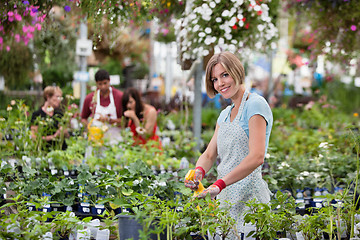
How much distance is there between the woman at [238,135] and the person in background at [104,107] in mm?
2330

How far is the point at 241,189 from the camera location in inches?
81.4

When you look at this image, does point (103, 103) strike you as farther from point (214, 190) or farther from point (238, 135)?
point (214, 190)

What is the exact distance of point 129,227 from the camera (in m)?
1.79

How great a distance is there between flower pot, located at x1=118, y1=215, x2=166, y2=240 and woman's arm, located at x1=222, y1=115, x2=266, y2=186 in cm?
36

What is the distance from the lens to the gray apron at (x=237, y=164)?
6.64 feet

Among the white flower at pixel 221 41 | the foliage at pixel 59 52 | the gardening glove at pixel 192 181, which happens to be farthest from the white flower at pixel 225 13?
the foliage at pixel 59 52

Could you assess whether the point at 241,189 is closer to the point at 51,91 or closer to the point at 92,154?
the point at 92,154

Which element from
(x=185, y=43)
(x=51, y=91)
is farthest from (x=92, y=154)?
(x=185, y=43)

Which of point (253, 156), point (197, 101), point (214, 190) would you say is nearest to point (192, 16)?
Answer: point (197, 101)

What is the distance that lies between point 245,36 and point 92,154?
1.64 m

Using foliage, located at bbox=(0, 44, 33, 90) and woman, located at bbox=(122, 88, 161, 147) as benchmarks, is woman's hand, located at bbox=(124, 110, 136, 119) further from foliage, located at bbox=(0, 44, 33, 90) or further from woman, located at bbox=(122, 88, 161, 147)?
foliage, located at bbox=(0, 44, 33, 90)

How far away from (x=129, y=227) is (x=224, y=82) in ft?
2.35

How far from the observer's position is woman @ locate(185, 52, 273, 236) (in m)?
1.90

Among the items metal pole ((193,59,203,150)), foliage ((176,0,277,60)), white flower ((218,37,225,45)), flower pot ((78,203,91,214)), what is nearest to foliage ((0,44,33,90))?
metal pole ((193,59,203,150))
